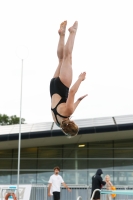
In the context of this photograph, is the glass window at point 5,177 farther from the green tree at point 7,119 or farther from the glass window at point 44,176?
the green tree at point 7,119

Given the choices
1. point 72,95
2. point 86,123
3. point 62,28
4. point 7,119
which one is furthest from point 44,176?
point 7,119

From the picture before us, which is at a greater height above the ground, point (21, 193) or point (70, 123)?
point (70, 123)

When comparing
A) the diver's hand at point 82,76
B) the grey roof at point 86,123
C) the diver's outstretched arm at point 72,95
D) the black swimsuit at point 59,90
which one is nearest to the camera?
the diver's outstretched arm at point 72,95

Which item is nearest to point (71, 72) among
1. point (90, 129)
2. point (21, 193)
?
point (21, 193)

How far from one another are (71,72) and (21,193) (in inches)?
309

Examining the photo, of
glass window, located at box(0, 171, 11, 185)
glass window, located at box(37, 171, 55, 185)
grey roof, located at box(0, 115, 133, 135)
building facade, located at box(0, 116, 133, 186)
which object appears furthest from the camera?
glass window, located at box(0, 171, 11, 185)

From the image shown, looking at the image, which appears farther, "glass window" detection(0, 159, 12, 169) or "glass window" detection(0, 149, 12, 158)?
"glass window" detection(0, 149, 12, 158)

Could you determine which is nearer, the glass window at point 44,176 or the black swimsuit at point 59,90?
the black swimsuit at point 59,90

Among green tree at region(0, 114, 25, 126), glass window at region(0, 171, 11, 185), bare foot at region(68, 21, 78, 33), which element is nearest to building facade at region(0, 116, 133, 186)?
glass window at region(0, 171, 11, 185)

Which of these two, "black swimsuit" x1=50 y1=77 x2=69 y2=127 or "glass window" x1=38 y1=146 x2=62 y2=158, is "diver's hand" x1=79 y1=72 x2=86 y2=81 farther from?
"glass window" x1=38 y1=146 x2=62 y2=158

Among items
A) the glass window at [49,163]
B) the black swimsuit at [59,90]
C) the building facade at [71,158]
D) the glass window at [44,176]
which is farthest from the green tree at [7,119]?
the black swimsuit at [59,90]

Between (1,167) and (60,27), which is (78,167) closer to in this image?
(1,167)

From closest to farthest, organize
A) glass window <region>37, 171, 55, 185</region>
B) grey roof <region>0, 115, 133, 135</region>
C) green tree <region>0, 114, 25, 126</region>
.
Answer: grey roof <region>0, 115, 133, 135</region>
glass window <region>37, 171, 55, 185</region>
green tree <region>0, 114, 25, 126</region>

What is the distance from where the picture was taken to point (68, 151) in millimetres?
23328
